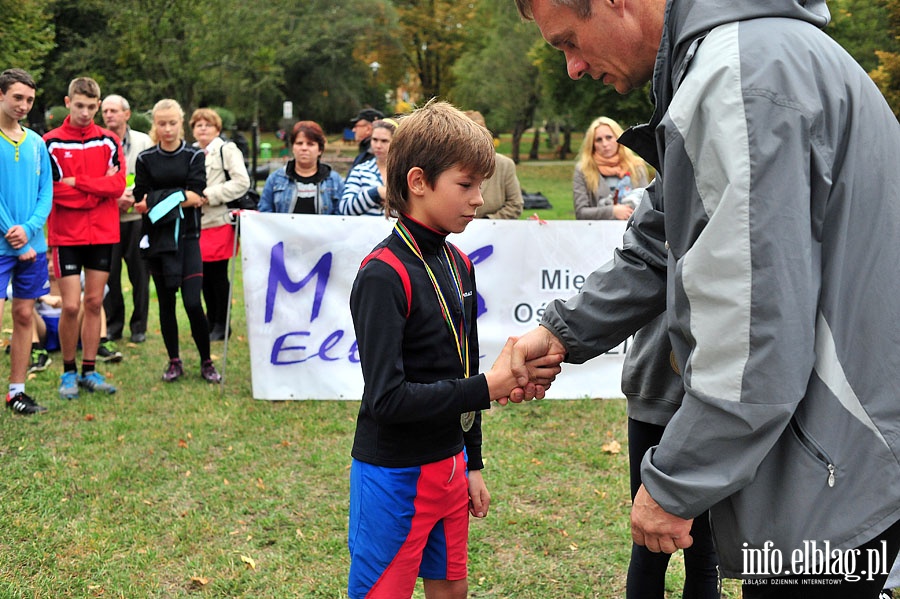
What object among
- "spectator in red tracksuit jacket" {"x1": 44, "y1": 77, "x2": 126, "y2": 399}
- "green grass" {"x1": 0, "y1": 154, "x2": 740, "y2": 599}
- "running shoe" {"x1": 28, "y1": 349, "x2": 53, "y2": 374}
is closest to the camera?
"green grass" {"x1": 0, "y1": 154, "x2": 740, "y2": 599}

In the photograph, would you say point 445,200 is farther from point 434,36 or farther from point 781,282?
point 434,36

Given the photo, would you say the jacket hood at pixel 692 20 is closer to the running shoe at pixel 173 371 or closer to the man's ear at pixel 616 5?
the man's ear at pixel 616 5

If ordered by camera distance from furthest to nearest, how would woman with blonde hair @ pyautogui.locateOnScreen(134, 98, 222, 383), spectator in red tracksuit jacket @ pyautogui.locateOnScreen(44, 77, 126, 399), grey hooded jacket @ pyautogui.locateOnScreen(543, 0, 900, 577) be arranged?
woman with blonde hair @ pyautogui.locateOnScreen(134, 98, 222, 383) → spectator in red tracksuit jacket @ pyautogui.locateOnScreen(44, 77, 126, 399) → grey hooded jacket @ pyautogui.locateOnScreen(543, 0, 900, 577)

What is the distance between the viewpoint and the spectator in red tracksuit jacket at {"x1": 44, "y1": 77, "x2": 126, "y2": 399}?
6875 mm

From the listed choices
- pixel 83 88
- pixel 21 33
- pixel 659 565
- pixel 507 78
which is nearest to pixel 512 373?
pixel 659 565

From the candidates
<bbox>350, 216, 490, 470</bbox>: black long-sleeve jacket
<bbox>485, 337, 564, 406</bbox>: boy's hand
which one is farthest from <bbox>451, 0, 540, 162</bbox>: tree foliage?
<bbox>350, 216, 490, 470</bbox>: black long-sleeve jacket

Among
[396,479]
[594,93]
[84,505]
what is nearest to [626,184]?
[84,505]

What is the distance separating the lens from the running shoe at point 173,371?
7.57 m

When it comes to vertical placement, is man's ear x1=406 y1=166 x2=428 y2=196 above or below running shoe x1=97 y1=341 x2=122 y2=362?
above

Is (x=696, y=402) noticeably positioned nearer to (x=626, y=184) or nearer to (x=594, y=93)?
(x=626, y=184)

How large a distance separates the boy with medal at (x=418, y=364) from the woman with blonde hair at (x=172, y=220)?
16.5 feet

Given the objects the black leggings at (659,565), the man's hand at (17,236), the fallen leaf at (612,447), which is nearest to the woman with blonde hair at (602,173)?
the fallen leaf at (612,447)

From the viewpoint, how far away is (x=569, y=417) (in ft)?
22.1

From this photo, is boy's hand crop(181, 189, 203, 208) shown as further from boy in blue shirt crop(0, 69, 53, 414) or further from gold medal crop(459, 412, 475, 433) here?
gold medal crop(459, 412, 475, 433)
